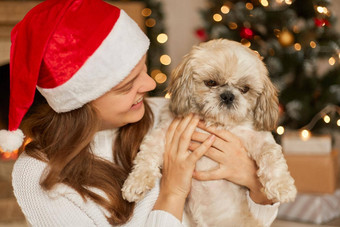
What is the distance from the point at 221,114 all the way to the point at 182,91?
228mm

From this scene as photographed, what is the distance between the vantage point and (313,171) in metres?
4.02

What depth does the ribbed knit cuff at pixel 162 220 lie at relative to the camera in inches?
69.8

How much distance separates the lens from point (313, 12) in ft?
13.6

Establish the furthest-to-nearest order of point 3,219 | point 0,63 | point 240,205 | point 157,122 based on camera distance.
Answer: point 0,63 < point 3,219 < point 157,122 < point 240,205

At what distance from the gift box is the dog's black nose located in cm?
242

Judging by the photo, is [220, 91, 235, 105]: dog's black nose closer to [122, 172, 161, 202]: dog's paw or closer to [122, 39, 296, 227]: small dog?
[122, 39, 296, 227]: small dog

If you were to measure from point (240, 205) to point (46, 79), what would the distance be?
1122mm

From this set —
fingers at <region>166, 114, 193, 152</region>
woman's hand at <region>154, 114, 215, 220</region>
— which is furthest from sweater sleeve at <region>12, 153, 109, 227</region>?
fingers at <region>166, 114, 193, 152</region>

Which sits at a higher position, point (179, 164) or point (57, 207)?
point (179, 164)

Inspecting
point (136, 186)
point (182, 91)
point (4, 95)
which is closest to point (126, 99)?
point (182, 91)

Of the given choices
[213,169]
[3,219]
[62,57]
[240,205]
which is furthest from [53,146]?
[3,219]

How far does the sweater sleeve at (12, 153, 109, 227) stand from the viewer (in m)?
1.73

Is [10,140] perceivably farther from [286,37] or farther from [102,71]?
[286,37]

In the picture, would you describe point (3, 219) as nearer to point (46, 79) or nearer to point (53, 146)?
point (53, 146)
